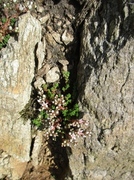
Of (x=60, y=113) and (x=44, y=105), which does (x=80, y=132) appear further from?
(x=44, y=105)

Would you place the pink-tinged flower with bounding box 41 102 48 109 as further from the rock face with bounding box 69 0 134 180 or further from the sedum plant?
the rock face with bounding box 69 0 134 180

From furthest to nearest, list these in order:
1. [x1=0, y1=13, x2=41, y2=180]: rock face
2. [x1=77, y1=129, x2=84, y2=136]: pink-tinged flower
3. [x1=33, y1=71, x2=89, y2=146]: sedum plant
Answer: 1. [x1=0, y1=13, x2=41, y2=180]: rock face
2. [x1=33, y1=71, x2=89, y2=146]: sedum plant
3. [x1=77, y1=129, x2=84, y2=136]: pink-tinged flower

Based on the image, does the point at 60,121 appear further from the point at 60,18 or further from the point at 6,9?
the point at 6,9

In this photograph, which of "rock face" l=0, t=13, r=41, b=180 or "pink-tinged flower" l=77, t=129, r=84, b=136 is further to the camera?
"rock face" l=0, t=13, r=41, b=180

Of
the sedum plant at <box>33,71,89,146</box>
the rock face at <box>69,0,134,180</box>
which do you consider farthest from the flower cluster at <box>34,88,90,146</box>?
the rock face at <box>69,0,134,180</box>

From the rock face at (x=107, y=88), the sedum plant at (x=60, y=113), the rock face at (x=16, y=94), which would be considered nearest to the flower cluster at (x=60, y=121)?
the sedum plant at (x=60, y=113)

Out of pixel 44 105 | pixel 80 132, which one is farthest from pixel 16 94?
pixel 80 132

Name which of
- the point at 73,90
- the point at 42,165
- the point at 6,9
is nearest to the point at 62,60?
the point at 73,90
